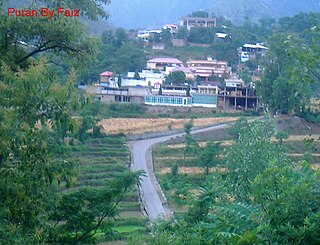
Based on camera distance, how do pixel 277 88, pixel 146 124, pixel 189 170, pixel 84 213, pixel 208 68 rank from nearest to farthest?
pixel 84 213 → pixel 189 170 → pixel 277 88 → pixel 146 124 → pixel 208 68

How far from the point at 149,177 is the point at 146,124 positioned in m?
4.56

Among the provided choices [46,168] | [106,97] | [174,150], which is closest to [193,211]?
[46,168]

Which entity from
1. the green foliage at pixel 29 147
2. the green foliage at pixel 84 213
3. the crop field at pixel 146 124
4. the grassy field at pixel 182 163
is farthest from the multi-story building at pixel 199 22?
the green foliage at pixel 29 147

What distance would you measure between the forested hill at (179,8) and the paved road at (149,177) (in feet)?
122

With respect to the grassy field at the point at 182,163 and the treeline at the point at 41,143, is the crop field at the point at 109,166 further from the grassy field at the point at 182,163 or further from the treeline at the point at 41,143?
the treeline at the point at 41,143

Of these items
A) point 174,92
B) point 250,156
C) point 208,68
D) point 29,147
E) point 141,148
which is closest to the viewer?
point 29,147

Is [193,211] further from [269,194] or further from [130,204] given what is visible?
[130,204]

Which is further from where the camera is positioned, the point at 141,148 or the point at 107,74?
the point at 107,74

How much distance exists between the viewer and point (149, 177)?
40.0 ft

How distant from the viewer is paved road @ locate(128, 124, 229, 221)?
400 inches

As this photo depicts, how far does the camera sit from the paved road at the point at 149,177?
10160 mm

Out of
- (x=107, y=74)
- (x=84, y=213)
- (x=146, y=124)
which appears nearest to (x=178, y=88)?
(x=107, y=74)

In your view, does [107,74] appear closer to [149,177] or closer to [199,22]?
[149,177]

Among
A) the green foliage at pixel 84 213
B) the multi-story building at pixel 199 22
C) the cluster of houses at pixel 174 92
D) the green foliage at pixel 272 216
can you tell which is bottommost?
the green foliage at pixel 84 213
